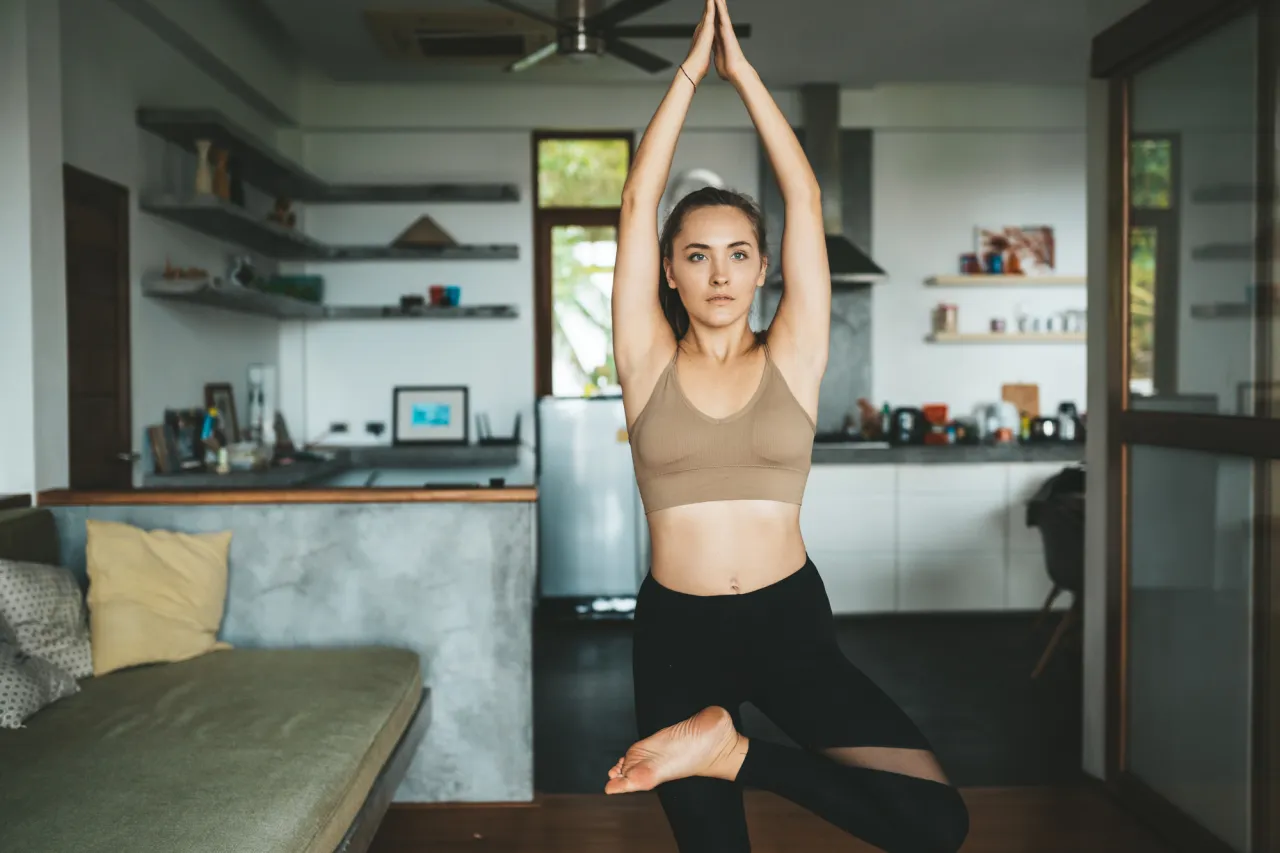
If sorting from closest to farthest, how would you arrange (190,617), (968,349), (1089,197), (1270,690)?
1. (1270,690)
2. (190,617)
3. (1089,197)
4. (968,349)

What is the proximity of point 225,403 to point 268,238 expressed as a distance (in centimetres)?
85

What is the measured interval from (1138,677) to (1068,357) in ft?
11.2

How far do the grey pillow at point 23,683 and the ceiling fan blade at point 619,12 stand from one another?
7.99ft

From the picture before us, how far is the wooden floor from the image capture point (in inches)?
105

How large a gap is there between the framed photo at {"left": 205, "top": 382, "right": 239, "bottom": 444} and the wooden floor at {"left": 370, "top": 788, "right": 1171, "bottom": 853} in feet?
7.95

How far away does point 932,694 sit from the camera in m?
3.99

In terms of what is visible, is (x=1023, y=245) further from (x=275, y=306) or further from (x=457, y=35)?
(x=275, y=306)

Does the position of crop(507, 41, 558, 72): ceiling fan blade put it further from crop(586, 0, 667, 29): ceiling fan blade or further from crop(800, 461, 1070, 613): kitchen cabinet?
crop(800, 461, 1070, 613): kitchen cabinet

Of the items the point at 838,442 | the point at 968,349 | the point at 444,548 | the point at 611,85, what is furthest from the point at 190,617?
the point at 968,349

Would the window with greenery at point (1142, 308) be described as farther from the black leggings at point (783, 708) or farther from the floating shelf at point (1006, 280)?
the floating shelf at point (1006, 280)

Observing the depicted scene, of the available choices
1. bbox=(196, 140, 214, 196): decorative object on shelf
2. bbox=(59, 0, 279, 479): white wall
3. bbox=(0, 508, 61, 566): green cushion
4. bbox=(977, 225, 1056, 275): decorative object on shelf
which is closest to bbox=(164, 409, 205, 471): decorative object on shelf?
bbox=(59, 0, 279, 479): white wall

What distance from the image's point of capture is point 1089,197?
10.4ft

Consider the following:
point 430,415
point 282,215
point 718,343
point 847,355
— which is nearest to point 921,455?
point 847,355

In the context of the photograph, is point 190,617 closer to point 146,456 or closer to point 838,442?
Answer: point 146,456
